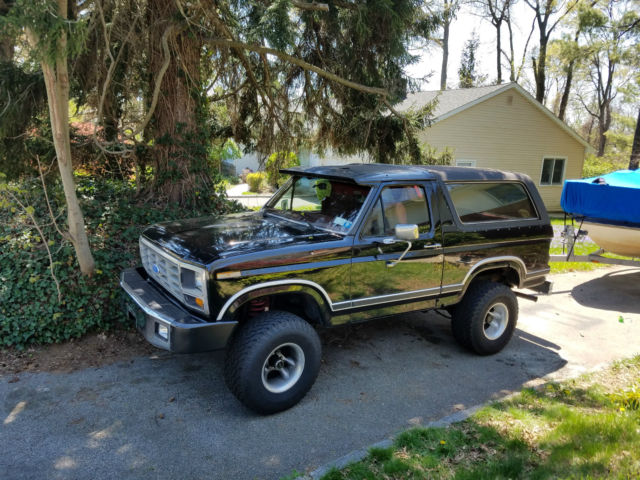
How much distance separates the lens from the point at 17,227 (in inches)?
238

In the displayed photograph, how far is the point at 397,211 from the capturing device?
4.45 meters

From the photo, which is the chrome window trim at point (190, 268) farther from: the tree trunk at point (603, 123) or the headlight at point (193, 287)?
the tree trunk at point (603, 123)

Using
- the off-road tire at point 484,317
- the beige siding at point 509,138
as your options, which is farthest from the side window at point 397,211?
the beige siding at point 509,138

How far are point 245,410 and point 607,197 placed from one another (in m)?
6.69

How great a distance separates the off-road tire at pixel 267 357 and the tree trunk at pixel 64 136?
2.55 metres

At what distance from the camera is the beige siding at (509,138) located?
58.1ft

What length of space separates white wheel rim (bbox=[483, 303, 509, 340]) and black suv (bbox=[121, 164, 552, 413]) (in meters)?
0.01

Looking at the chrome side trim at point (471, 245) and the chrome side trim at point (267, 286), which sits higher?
the chrome side trim at point (471, 245)

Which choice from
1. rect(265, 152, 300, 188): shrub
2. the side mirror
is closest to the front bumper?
the side mirror

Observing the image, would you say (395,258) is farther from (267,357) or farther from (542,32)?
(542,32)

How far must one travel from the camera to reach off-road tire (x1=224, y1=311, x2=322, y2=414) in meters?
3.56

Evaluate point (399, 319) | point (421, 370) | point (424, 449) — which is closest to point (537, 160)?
point (399, 319)

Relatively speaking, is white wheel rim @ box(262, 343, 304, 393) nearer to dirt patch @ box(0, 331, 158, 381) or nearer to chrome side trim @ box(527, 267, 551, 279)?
dirt patch @ box(0, 331, 158, 381)

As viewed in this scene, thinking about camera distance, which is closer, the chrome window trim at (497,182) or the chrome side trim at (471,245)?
the chrome side trim at (471,245)
